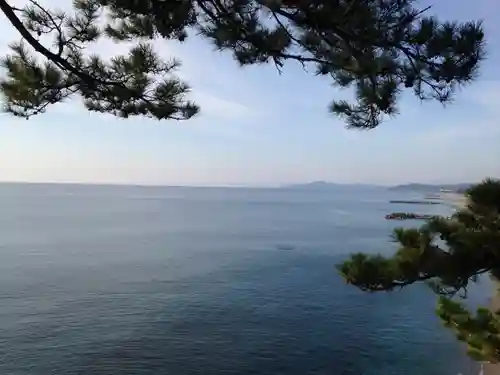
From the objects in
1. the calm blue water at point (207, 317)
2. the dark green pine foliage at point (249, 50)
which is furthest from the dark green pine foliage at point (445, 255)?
the calm blue water at point (207, 317)

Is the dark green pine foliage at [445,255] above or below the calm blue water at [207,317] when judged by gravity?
above

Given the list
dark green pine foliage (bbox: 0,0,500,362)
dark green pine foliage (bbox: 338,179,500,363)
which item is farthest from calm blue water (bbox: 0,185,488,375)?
dark green pine foliage (bbox: 0,0,500,362)

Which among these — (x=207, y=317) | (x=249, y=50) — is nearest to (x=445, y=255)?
(x=249, y=50)

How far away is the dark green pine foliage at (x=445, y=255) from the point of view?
13.4 feet

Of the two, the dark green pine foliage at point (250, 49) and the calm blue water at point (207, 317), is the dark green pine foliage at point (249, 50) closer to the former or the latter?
the dark green pine foliage at point (250, 49)

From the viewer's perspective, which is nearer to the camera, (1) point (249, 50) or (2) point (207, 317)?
(1) point (249, 50)

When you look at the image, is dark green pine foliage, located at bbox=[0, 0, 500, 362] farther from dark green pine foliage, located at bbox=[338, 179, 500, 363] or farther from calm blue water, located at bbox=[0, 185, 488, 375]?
calm blue water, located at bbox=[0, 185, 488, 375]

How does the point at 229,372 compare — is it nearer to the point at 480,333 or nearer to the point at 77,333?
the point at 77,333

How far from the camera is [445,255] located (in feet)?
13.9

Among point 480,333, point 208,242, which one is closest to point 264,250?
point 208,242

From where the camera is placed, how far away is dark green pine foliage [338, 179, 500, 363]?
4.07 metres

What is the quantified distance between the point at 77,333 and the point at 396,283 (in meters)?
11.4

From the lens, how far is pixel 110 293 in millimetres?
17781

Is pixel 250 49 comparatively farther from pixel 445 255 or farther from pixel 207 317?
pixel 207 317
